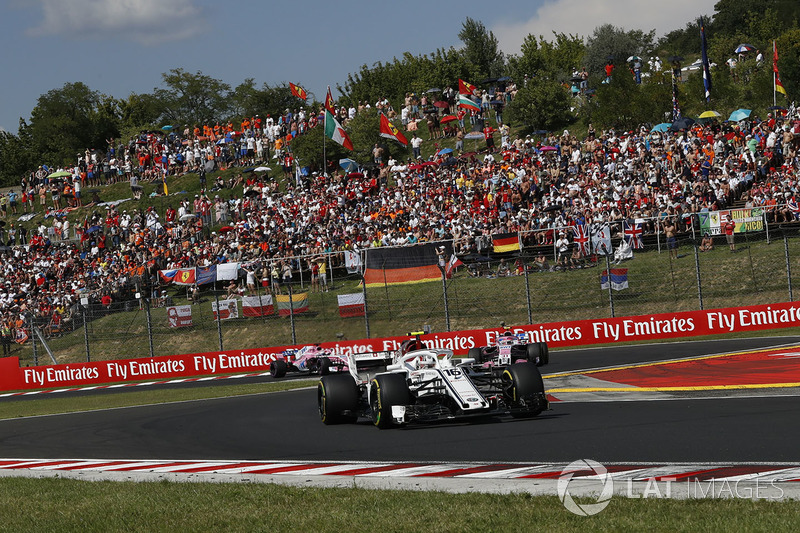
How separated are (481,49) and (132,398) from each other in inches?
2142

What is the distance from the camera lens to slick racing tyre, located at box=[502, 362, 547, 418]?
13.4 m

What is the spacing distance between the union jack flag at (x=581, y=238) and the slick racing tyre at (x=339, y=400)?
16.9 m

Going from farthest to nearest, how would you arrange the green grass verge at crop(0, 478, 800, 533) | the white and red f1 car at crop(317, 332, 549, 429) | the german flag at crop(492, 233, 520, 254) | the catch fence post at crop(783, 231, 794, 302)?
the german flag at crop(492, 233, 520, 254), the catch fence post at crop(783, 231, 794, 302), the white and red f1 car at crop(317, 332, 549, 429), the green grass verge at crop(0, 478, 800, 533)

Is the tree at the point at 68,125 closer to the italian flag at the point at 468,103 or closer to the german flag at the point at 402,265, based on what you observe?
the italian flag at the point at 468,103

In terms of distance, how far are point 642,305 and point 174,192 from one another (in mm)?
33777

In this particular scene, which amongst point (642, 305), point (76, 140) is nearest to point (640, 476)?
point (642, 305)

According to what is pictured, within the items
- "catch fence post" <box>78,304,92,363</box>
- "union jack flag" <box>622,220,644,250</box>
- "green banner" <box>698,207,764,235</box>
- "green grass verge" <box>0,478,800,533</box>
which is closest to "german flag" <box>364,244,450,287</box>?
"union jack flag" <box>622,220,644,250</box>

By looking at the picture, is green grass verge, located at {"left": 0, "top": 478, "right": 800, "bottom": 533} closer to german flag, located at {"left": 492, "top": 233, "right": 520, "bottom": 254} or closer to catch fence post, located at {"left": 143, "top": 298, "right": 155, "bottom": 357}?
catch fence post, located at {"left": 143, "top": 298, "right": 155, "bottom": 357}

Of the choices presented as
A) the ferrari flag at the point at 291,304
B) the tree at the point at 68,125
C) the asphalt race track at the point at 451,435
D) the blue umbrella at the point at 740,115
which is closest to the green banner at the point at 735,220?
the blue umbrella at the point at 740,115

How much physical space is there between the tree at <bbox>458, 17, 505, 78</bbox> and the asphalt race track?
57.1m

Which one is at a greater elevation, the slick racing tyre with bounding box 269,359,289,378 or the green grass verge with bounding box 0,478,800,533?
the green grass verge with bounding box 0,478,800,533

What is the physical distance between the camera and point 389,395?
1336 centimetres

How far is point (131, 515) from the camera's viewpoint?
8250 millimetres

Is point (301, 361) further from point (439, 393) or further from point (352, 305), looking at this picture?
point (439, 393)
